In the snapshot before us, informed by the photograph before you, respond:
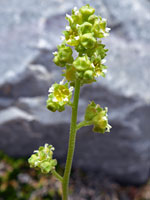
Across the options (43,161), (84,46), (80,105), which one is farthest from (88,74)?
(80,105)

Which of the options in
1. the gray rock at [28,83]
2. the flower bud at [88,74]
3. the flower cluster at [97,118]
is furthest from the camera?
the gray rock at [28,83]

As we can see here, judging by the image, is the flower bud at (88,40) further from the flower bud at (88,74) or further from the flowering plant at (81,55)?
the flower bud at (88,74)

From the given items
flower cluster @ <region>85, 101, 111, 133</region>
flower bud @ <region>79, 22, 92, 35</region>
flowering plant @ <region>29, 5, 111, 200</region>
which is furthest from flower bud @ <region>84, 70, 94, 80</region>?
flower cluster @ <region>85, 101, 111, 133</region>

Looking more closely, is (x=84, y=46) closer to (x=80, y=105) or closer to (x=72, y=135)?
(x=72, y=135)

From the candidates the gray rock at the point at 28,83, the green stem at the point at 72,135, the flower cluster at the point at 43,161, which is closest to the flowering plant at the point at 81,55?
the green stem at the point at 72,135

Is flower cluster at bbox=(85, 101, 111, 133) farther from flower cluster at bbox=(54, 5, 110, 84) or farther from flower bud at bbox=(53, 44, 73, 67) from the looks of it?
flower bud at bbox=(53, 44, 73, 67)
